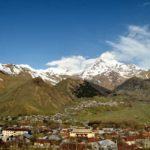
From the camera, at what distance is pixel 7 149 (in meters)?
154

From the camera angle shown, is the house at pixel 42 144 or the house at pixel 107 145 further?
the house at pixel 107 145

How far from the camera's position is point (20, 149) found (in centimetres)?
15438

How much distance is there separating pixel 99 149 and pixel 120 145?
13.1 m

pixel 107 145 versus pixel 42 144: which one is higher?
pixel 42 144

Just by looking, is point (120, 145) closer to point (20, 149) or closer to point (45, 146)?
point (45, 146)

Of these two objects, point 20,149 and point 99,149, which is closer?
point 20,149

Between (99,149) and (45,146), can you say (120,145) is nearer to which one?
(99,149)

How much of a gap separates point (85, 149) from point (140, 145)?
36.1 metres

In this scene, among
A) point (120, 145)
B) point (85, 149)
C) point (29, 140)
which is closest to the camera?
point (85, 149)

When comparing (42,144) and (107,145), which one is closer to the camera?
(42,144)

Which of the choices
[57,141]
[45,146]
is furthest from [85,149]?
[57,141]

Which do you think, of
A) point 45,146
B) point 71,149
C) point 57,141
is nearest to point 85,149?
point 71,149

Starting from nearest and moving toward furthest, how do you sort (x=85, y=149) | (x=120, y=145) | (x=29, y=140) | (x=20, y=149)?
(x=20, y=149) → (x=85, y=149) → (x=120, y=145) → (x=29, y=140)

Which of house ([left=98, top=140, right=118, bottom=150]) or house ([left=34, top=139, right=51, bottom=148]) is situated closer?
house ([left=34, top=139, right=51, bottom=148])
